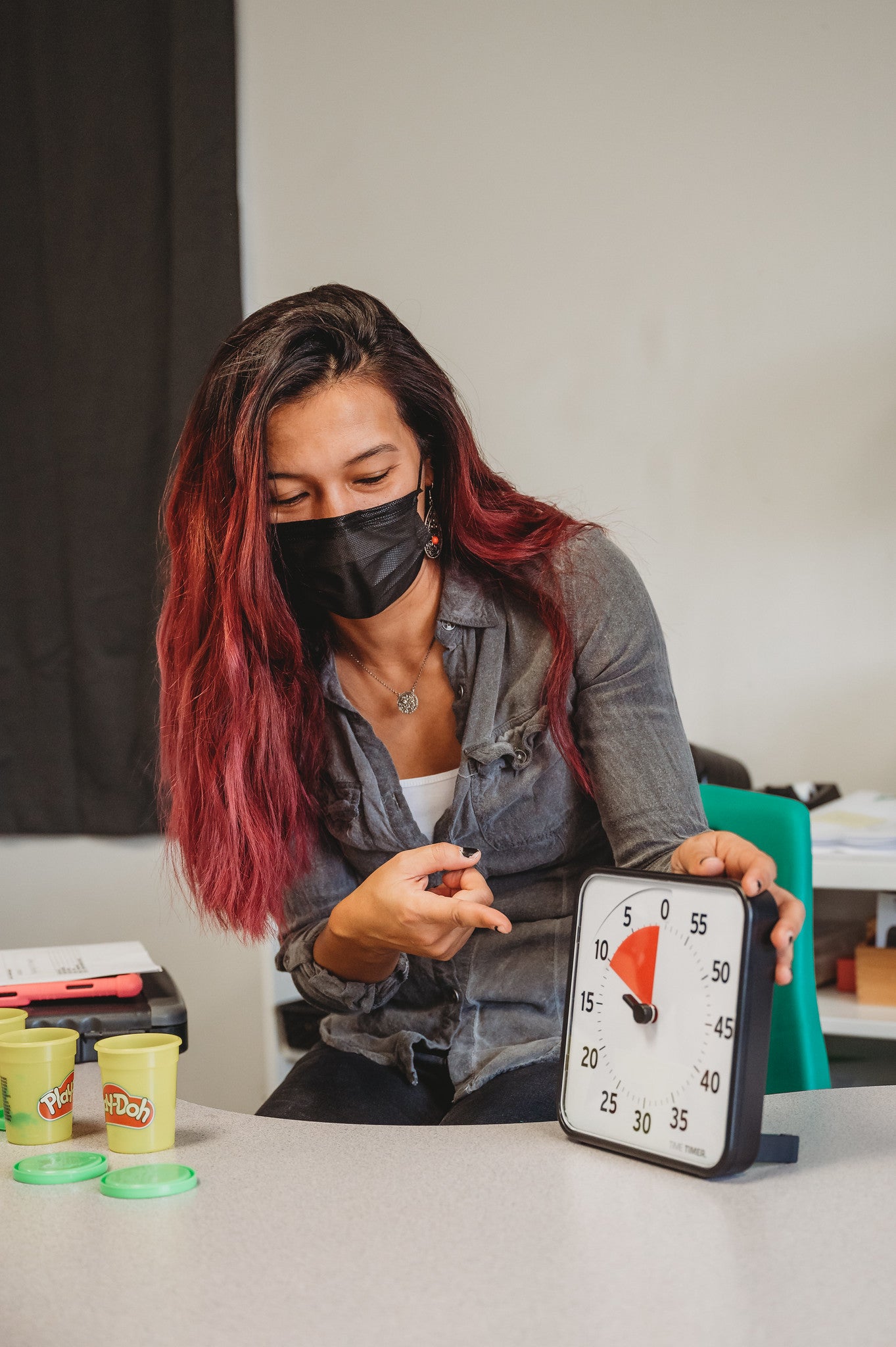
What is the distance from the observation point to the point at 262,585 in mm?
1312

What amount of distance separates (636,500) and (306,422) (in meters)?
1.28

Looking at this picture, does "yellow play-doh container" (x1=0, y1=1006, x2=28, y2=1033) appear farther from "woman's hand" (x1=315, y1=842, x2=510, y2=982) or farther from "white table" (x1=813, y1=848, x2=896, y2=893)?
"white table" (x1=813, y1=848, x2=896, y2=893)

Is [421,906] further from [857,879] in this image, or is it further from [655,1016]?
[857,879]

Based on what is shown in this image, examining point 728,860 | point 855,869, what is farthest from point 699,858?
point 855,869

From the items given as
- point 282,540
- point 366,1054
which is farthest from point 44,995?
point 282,540

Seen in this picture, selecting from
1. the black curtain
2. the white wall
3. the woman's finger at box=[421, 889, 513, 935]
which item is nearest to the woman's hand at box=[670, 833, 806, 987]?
the woman's finger at box=[421, 889, 513, 935]

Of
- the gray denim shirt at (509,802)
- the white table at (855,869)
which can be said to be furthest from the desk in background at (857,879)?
the gray denim shirt at (509,802)

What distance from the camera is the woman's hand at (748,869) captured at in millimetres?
825

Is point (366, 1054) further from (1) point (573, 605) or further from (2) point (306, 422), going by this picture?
(2) point (306, 422)

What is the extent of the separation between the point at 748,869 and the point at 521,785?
467mm

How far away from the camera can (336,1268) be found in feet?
2.28

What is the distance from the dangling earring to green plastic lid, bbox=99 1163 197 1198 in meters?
0.75

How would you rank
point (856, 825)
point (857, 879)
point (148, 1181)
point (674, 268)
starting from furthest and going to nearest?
point (674, 268)
point (856, 825)
point (857, 879)
point (148, 1181)

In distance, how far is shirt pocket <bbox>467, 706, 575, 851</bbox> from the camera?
4.26 feet
